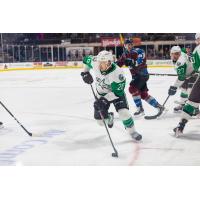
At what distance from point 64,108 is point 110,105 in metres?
0.47

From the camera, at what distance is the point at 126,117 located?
2799mm

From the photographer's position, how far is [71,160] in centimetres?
259

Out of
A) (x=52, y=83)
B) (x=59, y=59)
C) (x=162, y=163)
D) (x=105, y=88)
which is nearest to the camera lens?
(x=162, y=163)

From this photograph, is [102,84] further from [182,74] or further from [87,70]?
[182,74]

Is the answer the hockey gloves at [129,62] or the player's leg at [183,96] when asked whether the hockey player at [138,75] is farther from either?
the player's leg at [183,96]

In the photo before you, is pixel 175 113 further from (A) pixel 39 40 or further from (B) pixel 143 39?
A: (A) pixel 39 40

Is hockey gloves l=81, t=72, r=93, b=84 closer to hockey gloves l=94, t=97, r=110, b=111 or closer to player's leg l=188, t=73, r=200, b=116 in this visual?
hockey gloves l=94, t=97, r=110, b=111

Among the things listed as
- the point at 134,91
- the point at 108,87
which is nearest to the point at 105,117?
the point at 108,87

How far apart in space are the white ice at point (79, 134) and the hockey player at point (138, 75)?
5 centimetres

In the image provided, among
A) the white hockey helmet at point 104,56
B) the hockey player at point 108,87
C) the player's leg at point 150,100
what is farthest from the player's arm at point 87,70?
the player's leg at point 150,100

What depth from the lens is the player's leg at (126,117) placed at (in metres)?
2.79

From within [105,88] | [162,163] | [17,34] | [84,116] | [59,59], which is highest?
[17,34]

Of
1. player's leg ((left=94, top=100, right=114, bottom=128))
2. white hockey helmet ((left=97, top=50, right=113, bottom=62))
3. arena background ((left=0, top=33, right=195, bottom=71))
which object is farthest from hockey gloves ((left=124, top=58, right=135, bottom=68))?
player's leg ((left=94, top=100, right=114, bottom=128))

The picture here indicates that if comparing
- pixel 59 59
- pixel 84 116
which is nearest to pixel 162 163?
pixel 84 116
